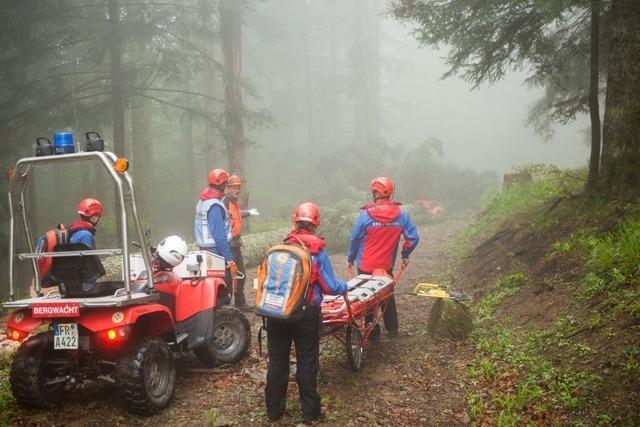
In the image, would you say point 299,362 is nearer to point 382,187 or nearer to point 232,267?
point 232,267

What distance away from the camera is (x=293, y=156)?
37.6m

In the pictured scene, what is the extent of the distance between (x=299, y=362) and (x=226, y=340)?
6.67 ft

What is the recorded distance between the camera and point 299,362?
16.0 ft

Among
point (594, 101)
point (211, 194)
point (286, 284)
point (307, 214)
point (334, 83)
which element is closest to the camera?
point (286, 284)

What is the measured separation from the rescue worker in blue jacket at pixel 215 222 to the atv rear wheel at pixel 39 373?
2711mm

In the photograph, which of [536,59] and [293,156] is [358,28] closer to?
[293,156]

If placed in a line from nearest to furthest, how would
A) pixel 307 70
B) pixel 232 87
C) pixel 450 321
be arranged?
1. pixel 450 321
2. pixel 232 87
3. pixel 307 70

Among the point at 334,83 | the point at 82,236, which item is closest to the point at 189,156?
the point at 334,83

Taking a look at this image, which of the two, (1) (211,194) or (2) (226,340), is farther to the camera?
(1) (211,194)

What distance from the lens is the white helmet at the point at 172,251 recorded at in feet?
19.2

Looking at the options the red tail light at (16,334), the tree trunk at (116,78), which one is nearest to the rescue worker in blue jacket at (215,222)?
the red tail light at (16,334)

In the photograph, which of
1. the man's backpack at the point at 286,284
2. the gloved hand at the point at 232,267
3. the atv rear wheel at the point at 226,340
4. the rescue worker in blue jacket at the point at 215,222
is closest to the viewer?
the man's backpack at the point at 286,284

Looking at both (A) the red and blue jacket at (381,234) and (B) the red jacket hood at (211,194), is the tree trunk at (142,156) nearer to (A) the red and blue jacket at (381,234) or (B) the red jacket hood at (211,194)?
(B) the red jacket hood at (211,194)

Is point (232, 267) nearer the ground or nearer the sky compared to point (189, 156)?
nearer the ground
